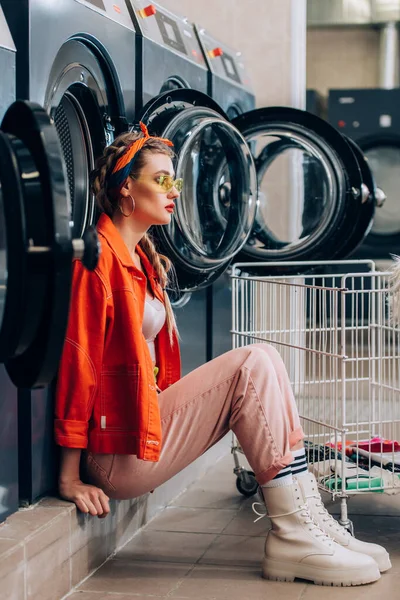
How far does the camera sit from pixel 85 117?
2.54 m

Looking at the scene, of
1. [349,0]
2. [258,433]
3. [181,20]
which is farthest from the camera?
[349,0]

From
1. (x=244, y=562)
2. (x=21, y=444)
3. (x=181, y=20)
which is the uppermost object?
(x=181, y=20)

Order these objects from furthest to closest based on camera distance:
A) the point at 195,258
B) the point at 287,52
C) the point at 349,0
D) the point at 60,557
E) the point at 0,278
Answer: the point at 349,0
the point at 287,52
the point at 195,258
the point at 60,557
the point at 0,278

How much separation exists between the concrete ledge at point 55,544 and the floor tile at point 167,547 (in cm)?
3

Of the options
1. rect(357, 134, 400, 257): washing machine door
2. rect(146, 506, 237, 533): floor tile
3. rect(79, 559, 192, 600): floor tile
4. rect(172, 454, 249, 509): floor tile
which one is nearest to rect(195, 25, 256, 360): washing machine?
rect(172, 454, 249, 509): floor tile

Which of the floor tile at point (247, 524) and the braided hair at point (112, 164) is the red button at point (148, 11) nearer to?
the braided hair at point (112, 164)

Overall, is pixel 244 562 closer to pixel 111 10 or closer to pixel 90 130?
pixel 90 130

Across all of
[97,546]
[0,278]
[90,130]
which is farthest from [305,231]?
[0,278]

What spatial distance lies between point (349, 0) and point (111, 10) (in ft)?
16.1

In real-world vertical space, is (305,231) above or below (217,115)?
below

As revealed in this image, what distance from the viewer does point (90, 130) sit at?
2.56 metres

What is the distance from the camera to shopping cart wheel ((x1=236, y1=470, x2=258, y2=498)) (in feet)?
10.2

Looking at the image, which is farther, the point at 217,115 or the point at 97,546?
the point at 217,115

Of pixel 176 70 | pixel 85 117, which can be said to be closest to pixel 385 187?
pixel 176 70
